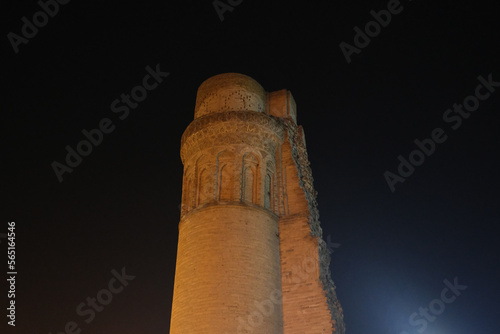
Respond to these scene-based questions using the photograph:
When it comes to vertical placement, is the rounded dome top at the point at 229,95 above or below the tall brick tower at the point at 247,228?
above

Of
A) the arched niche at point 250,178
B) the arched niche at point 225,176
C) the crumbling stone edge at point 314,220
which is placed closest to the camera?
the crumbling stone edge at point 314,220

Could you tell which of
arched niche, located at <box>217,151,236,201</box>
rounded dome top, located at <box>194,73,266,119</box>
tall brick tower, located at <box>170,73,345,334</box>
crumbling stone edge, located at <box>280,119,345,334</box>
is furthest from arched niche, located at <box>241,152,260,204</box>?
rounded dome top, located at <box>194,73,266,119</box>

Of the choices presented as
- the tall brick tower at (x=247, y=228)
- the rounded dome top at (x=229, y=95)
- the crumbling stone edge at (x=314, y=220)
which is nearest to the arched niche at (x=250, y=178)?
the tall brick tower at (x=247, y=228)

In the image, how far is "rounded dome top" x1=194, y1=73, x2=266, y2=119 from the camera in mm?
17141

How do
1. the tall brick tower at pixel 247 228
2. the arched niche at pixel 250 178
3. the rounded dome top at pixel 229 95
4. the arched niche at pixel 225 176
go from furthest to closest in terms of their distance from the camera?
the rounded dome top at pixel 229 95, the arched niche at pixel 250 178, the arched niche at pixel 225 176, the tall brick tower at pixel 247 228

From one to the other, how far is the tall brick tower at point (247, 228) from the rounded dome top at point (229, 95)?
4 centimetres

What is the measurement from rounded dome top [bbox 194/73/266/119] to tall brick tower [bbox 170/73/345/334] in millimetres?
40

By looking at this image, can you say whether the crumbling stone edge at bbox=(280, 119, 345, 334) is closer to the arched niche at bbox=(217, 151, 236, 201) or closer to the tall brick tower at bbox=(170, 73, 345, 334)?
the tall brick tower at bbox=(170, 73, 345, 334)

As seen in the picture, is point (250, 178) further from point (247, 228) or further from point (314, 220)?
point (314, 220)

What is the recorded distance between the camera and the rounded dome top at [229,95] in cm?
1714

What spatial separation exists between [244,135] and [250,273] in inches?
192

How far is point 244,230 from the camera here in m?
14.0

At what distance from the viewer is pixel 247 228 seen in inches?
554

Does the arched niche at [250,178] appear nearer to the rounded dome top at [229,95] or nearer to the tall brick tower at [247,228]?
the tall brick tower at [247,228]
